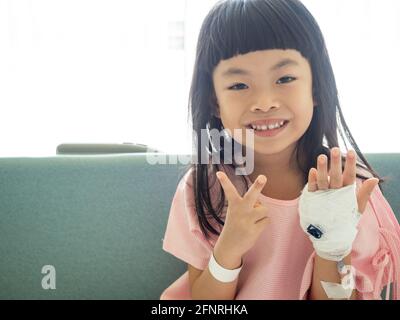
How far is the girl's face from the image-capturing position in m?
0.68

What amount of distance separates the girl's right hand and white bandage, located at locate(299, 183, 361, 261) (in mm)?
79

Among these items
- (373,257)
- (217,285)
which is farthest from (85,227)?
(373,257)

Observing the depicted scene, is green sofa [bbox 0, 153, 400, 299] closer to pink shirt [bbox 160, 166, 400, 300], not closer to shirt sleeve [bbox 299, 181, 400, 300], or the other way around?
pink shirt [bbox 160, 166, 400, 300]

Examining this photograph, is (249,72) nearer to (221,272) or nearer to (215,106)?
(215,106)

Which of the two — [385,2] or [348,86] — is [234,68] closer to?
[348,86]

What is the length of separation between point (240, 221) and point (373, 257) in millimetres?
300

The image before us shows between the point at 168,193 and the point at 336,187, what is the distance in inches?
19.1

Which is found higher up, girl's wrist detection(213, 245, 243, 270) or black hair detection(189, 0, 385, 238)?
black hair detection(189, 0, 385, 238)

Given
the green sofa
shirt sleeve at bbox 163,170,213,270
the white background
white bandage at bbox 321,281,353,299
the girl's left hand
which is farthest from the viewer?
the white background

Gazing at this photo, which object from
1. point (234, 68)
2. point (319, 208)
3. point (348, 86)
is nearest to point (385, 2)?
point (348, 86)

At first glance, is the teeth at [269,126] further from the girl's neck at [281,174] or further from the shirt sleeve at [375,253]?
the shirt sleeve at [375,253]

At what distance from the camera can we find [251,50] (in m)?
0.68

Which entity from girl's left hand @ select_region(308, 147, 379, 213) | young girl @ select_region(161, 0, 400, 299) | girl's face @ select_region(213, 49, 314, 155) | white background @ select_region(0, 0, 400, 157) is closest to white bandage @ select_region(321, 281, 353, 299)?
young girl @ select_region(161, 0, 400, 299)
